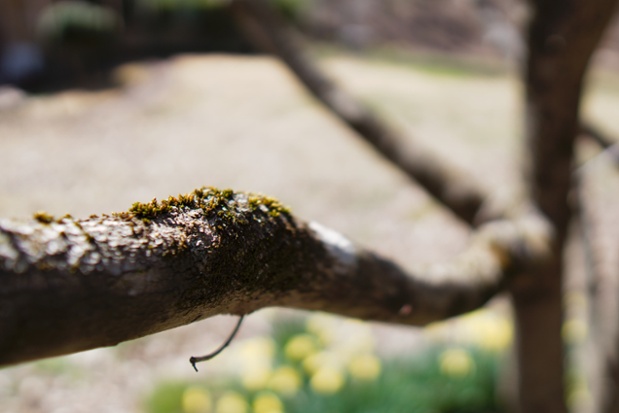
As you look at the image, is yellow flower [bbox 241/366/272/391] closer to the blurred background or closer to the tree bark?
the blurred background

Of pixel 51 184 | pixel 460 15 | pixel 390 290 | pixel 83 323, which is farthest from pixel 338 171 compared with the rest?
pixel 460 15

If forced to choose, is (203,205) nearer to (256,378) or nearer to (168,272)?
(168,272)

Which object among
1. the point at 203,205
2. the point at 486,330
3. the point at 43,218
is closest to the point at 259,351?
the point at 486,330

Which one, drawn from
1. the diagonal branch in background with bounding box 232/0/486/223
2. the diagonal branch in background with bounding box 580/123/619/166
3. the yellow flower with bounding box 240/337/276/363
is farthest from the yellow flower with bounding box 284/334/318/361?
the diagonal branch in background with bounding box 580/123/619/166

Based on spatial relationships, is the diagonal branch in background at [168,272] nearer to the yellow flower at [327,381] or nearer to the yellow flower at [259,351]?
the yellow flower at [327,381]

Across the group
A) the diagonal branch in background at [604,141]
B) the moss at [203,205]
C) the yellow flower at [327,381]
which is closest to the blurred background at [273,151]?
the yellow flower at [327,381]

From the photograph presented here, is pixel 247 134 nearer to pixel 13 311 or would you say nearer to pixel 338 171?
pixel 338 171
